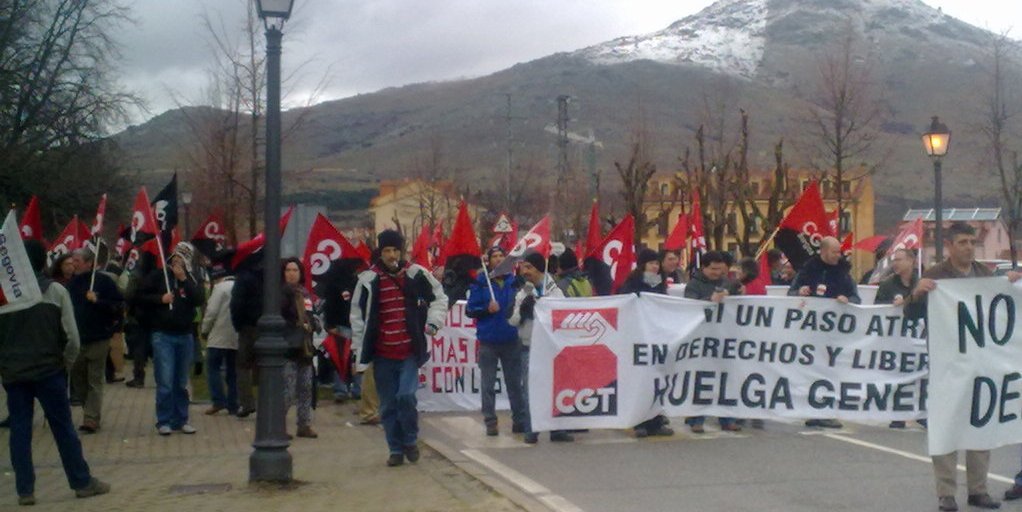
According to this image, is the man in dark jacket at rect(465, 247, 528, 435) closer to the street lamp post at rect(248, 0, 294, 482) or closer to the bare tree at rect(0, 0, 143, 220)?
the street lamp post at rect(248, 0, 294, 482)

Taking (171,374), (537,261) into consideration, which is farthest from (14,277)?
(537,261)

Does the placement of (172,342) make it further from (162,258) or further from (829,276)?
(829,276)

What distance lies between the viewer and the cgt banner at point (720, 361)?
1267 centimetres

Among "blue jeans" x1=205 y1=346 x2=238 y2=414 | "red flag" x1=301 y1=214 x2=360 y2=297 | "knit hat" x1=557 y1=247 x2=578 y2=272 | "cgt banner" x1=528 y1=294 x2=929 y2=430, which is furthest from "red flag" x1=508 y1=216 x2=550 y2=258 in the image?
"blue jeans" x1=205 y1=346 x2=238 y2=414

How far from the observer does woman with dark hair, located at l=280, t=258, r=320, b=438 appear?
500 inches

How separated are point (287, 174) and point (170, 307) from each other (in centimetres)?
1314

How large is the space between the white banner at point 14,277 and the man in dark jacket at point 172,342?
3878 millimetres

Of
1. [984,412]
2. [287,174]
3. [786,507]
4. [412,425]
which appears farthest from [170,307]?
[287,174]

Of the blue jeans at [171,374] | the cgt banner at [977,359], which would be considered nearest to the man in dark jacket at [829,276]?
the cgt banner at [977,359]

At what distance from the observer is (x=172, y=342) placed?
13391 mm

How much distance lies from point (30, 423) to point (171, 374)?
11.9ft

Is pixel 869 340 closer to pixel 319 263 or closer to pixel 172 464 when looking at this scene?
pixel 319 263

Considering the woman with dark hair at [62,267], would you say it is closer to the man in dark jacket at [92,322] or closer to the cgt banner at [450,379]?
the man in dark jacket at [92,322]

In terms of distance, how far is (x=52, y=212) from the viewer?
1486 inches
